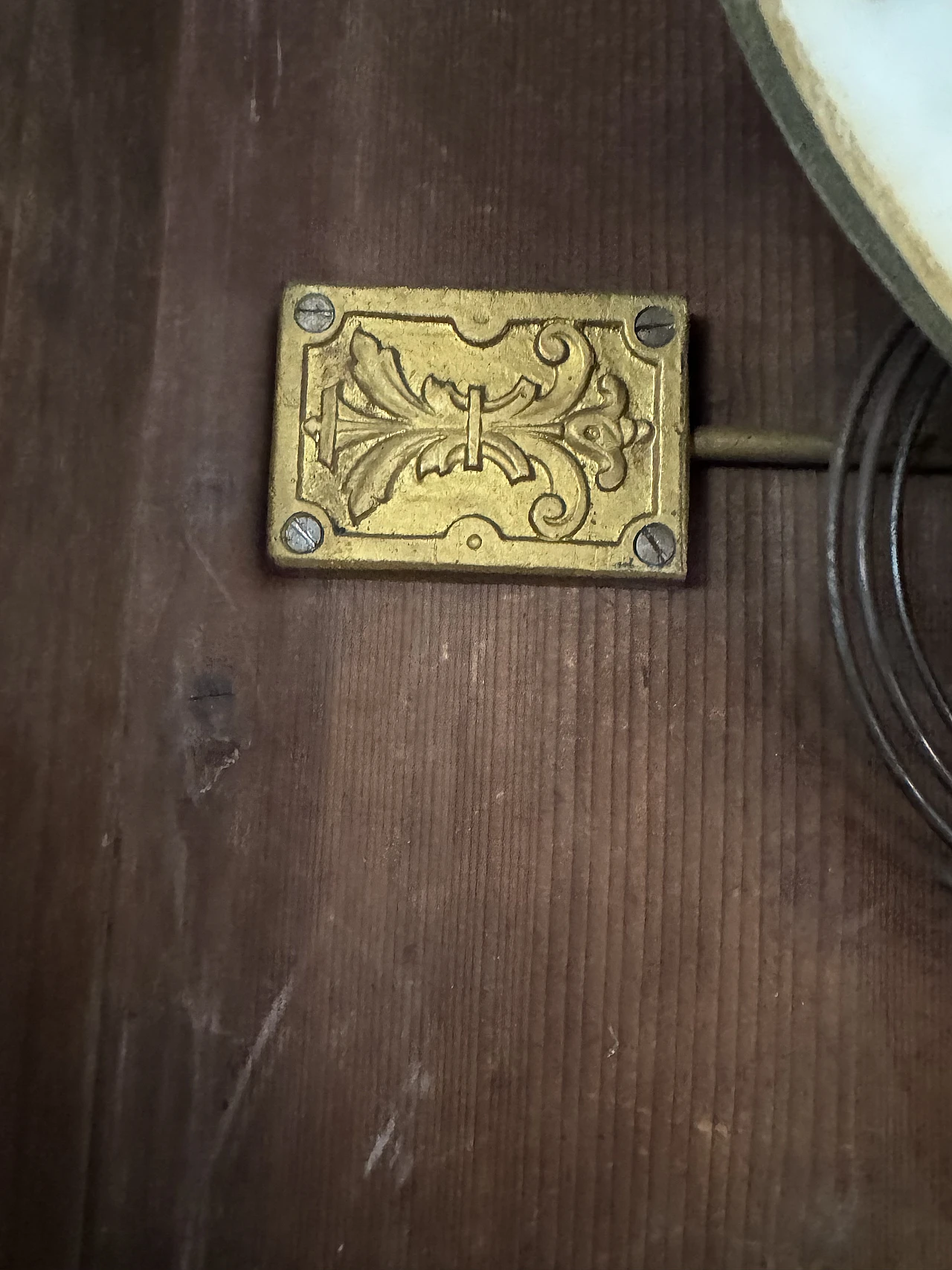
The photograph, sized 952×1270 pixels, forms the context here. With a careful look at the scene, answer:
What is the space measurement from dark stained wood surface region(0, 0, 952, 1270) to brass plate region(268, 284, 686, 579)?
0.09ft

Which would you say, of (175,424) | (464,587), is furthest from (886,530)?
(175,424)

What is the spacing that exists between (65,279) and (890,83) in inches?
16.3

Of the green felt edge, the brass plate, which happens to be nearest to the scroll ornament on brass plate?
the brass plate

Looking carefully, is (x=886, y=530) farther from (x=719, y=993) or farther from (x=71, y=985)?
(x=71, y=985)

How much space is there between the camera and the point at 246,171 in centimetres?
66

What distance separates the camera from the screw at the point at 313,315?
24.9 inches

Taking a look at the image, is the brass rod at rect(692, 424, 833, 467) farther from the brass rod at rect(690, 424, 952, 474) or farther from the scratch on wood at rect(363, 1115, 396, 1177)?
the scratch on wood at rect(363, 1115, 396, 1177)

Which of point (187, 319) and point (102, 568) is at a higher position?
point (187, 319)

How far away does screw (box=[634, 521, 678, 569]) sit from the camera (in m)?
0.61

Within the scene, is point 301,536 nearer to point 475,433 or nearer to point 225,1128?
point 475,433

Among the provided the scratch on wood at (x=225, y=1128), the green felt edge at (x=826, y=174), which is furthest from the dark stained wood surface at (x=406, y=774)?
the green felt edge at (x=826, y=174)

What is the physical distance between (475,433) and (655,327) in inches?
5.0

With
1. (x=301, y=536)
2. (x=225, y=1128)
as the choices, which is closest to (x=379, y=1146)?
(x=225, y=1128)

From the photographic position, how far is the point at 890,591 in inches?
25.0
